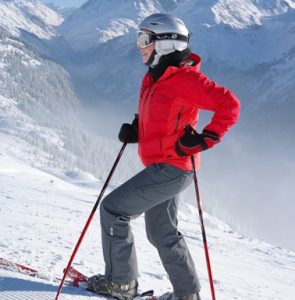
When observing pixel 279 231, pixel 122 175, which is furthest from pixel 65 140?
pixel 279 231

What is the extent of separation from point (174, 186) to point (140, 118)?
0.78 metres

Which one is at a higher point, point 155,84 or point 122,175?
point 122,175

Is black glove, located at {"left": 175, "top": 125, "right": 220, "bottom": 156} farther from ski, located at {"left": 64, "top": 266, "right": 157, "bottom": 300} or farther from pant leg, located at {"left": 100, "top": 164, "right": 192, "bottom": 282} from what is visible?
ski, located at {"left": 64, "top": 266, "right": 157, "bottom": 300}

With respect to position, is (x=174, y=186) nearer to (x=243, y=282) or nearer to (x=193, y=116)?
(x=193, y=116)

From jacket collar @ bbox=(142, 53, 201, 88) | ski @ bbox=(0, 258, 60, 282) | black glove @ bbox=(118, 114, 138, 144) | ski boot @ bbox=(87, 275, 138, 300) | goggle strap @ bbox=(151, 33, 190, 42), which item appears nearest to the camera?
jacket collar @ bbox=(142, 53, 201, 88)

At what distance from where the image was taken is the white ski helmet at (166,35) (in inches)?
184

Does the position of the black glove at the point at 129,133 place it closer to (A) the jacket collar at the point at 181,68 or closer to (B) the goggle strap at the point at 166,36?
(A) the jacket collar at the point at 181,68

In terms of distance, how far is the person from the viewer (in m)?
4.42

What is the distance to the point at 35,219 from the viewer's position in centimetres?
923

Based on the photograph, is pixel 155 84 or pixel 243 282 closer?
pixel 155 84

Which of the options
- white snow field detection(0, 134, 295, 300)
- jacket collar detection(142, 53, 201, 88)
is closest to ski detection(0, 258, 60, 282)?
white snow field detection(0, 134, 295, 300)

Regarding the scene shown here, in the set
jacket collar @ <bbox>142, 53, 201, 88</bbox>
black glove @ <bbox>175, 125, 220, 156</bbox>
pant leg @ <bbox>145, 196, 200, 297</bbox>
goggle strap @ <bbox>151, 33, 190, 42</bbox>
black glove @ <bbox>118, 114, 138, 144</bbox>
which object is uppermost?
goggle strap @ <bbox>151, 33, 190, 42</bbox>

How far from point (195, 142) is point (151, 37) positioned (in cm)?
115

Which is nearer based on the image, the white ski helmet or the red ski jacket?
the red ski jacket
